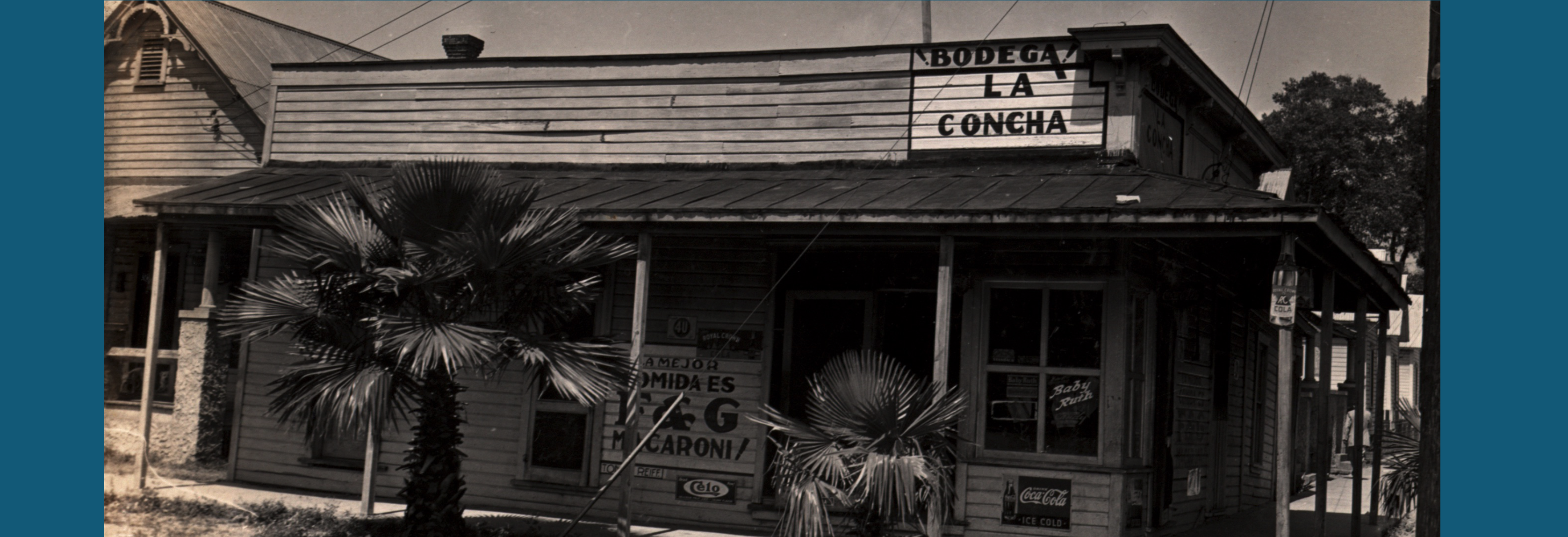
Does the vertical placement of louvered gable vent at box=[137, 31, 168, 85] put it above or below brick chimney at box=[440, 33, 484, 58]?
below

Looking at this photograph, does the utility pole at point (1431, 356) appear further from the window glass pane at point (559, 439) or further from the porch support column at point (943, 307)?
the window glass pane at point (559, 439)

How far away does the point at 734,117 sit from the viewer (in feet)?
40.7

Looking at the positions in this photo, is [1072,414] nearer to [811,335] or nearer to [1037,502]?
[1037,502]

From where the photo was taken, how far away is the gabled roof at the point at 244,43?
14.7 meters

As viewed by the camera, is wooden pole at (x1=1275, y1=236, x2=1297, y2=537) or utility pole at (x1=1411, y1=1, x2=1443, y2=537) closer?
utility pole at (x1=1411, y1=1, x2=1443, y2=537)

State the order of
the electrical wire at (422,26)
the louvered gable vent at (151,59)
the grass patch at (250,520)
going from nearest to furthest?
the grass patch at (250,520)
the electrical wire at (422,26)
the louvered gable vent at (151,59)

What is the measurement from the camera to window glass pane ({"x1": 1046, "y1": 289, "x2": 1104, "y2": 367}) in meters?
10.1

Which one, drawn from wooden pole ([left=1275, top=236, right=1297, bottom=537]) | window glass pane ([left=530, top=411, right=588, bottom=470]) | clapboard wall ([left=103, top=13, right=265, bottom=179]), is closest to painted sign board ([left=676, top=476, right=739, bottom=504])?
window glass pane ([left=530, top=411, right=588, bottom=470])

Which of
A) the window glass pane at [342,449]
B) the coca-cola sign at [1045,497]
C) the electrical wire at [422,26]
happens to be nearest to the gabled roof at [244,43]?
the electrical wire at [422,26]

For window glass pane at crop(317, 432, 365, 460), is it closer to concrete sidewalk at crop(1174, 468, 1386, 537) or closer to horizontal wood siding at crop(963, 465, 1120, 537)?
horizontal wood siding at crop(963, 465, 1120, 537)

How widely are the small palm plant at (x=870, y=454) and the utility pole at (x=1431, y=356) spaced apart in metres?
3.17

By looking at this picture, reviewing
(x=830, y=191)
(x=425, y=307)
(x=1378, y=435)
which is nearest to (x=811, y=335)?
(x=830, y=191)

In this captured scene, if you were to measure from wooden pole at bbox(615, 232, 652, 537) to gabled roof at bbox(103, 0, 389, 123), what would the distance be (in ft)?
18.9

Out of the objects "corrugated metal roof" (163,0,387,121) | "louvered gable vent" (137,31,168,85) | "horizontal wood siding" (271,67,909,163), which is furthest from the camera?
"corrugated metal roof" (163,0,387,121)
